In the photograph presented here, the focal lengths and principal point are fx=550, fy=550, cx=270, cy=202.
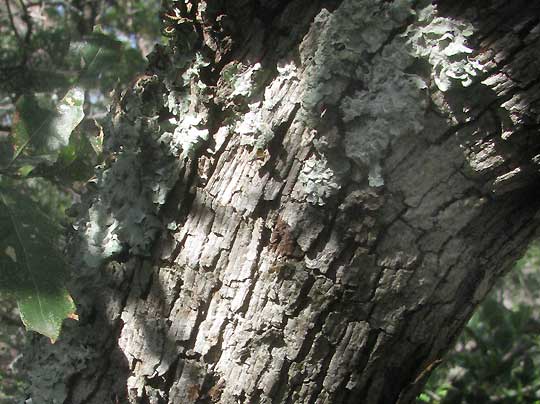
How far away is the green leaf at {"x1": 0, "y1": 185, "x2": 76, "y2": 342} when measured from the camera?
40.9 inches

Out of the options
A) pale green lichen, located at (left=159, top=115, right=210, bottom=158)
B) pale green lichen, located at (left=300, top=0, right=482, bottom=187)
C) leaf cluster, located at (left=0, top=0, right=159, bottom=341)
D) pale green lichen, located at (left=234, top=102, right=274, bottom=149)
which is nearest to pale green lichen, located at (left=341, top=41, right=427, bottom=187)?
pale green lichen, located at (left=300, top=0, right=482, bottom=187)

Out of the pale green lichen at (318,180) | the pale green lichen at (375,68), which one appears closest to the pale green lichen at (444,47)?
the pale green lichen at (375,68)

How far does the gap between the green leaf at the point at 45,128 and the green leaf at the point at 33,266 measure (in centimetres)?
11

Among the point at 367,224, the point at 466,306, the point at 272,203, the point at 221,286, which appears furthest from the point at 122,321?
the point at 466,306

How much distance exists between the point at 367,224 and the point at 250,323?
273 millimetres

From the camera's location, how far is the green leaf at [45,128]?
1.23 meters

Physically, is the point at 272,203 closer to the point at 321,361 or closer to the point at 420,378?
the point at 321,361

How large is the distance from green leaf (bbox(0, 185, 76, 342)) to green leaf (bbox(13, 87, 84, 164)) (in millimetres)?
109

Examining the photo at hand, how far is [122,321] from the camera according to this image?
107cm

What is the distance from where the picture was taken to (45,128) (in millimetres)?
1233

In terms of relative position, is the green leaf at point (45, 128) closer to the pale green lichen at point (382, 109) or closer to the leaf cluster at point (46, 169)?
the leaf cluster at point (46, 169)

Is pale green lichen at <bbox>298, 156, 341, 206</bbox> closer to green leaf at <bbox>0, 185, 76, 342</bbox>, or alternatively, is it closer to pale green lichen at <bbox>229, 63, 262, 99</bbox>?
pale green lichen at <bbox>229, 63, 262, 99</bbox>

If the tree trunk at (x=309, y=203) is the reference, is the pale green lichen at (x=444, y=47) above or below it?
above

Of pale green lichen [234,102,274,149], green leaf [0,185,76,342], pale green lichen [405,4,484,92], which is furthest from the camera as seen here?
green leaf [0,185,76,342]
